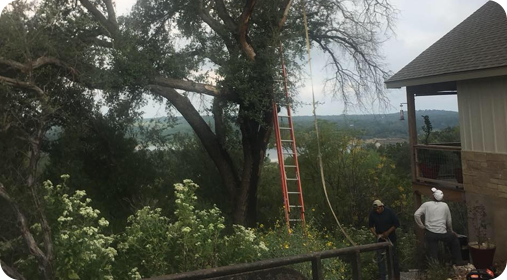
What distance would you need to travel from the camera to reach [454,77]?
34.7ft

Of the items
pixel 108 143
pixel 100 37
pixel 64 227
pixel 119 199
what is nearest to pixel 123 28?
pixel 100 37

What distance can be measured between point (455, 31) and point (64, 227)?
1079cm

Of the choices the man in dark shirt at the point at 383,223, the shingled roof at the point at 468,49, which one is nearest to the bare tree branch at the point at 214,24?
the shingled roof at the point at 468,49

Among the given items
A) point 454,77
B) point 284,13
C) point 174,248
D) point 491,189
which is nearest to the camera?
point 174,248

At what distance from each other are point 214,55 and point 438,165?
6211 mm

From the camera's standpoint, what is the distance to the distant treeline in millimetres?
14344

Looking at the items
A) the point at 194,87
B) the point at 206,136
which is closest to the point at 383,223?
the point at 194,87

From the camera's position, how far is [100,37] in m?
12.5

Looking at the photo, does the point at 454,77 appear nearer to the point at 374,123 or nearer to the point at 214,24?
the point at 214,24

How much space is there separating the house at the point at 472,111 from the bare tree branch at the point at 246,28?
3583 mm

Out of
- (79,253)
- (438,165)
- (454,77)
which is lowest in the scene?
(79,253)

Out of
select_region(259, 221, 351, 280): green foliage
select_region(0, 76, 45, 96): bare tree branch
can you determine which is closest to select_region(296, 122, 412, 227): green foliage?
select_region(259, 221, 351, 280): green foliage

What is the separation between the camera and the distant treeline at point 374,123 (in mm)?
14344

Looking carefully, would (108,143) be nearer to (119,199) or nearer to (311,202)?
(119,199)
